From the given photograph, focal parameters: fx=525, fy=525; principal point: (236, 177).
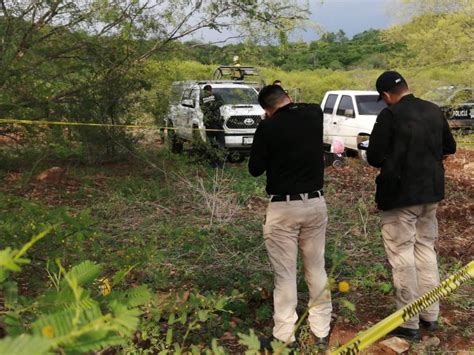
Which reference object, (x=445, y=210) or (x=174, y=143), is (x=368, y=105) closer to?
(x=174, y=143)

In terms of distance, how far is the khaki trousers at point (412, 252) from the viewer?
381cm

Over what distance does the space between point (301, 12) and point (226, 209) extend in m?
3.02

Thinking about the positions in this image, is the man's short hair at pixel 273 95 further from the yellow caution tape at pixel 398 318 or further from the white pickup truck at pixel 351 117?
the white pickup truck at pixel 351 117

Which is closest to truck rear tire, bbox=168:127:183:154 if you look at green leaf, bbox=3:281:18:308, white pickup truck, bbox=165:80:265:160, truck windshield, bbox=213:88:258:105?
white pickup truck, bbox=165:80:265:160

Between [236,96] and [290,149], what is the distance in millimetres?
8855

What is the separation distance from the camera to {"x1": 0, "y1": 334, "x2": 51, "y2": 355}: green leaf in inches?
35.3

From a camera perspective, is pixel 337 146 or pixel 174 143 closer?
pixel 174 143

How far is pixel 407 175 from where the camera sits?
3738 mm

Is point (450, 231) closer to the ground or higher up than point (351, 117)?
closer to the ground

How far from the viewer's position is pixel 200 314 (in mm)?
3111

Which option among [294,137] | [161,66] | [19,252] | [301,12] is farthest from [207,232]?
[19,252]

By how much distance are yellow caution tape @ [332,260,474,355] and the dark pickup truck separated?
11.4m

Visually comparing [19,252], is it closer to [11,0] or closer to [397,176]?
[397,176]

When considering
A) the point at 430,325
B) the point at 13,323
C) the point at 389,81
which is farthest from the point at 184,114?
the point at 13,323
